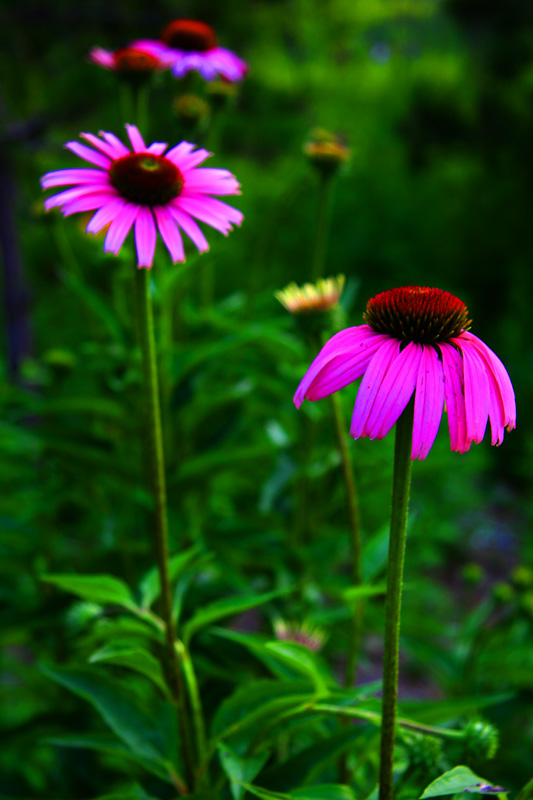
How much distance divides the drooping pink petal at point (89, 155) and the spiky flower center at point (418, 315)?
0.26 m

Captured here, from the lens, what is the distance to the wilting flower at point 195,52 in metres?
1.00

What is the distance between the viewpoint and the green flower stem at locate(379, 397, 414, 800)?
1.25 ft

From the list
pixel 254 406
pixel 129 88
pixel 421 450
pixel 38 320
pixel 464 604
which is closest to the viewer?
pixel 421 450

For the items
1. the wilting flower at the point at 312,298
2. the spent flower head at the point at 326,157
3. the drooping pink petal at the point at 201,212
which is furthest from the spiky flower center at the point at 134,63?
the drooping pink petal at the point at 201,212

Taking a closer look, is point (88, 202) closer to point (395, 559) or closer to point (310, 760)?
point (395, 559)

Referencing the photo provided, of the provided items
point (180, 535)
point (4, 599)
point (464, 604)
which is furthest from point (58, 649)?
point (464, 604)

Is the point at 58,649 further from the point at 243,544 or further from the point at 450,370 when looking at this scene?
the point at 450,370

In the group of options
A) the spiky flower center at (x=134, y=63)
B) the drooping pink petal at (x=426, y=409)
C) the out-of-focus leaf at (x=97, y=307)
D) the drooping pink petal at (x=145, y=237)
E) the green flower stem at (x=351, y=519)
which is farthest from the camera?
the out-of-focus leaf at (x=97, y=307)

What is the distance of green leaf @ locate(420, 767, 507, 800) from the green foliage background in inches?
11.8

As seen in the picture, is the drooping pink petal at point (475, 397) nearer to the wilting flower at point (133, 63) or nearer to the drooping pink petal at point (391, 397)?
the drooping pink petal at point (391, 397)

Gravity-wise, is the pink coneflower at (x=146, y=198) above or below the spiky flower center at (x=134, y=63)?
below

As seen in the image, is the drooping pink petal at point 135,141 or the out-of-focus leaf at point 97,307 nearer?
the drooping pink petal at point 135,141

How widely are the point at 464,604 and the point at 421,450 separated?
197 centimetres

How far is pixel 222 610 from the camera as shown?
0.59 m
